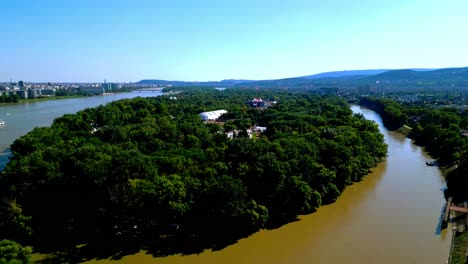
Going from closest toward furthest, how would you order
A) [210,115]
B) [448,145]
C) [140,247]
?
[140,247] → [448,145] → [210,115]

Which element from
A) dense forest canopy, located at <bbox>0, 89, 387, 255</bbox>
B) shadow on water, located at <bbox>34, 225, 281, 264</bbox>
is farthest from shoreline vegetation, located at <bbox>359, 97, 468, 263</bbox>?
shadow on water, located at <bbox>34, 225, 281, 264</bbox>

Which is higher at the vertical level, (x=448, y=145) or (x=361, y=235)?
(x=448, y=145)

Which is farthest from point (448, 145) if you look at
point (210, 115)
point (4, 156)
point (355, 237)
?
point (4, 156)

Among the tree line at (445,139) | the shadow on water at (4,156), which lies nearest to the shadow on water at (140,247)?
the tree line at (445,139)

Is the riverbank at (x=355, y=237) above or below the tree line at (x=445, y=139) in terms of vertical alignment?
below

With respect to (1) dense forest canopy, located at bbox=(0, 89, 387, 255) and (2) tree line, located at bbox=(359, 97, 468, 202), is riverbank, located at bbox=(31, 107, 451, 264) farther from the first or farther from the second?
(2) tree line, located at bbox=(359, 97, 468, 202)

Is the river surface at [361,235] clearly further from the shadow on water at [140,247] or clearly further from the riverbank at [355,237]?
the shadow on water at [140,247]

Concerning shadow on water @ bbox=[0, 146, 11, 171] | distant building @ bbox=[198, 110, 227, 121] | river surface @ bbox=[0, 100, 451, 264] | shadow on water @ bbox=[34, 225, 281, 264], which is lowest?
river surface @ bbox=[0, 100, 451, 264]

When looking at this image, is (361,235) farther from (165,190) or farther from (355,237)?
(165,190)

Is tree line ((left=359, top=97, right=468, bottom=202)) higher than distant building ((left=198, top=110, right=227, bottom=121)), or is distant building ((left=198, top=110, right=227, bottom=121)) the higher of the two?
distant building ((left=198, top=110, right=227, bottom=121))

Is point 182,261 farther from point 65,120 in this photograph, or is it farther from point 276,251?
point 65,120

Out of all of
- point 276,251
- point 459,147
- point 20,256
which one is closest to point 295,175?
point 276,251

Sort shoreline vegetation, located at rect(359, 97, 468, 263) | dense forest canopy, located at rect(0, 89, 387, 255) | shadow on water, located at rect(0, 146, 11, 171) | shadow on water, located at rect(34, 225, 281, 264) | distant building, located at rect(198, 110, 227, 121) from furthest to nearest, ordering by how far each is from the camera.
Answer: distant building, located at rect(198, 110, 227, 121) < shadow on water, located at rect(0, 146, 11, 171) < shoreline vegetation, located at rect(359, 97, 468, 263) < dense forest canopy, located at rect(0, 89, 387, 255) < shadow on water, located at rect(34, 225, 281, 264)
